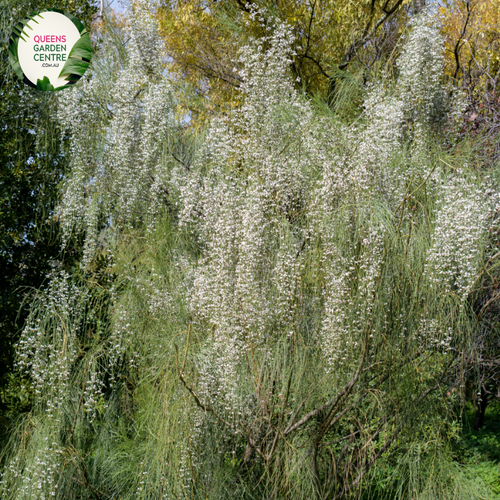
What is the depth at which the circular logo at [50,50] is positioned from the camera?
4309mm

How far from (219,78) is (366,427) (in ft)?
20.4

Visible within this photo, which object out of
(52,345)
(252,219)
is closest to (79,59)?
(52,345)

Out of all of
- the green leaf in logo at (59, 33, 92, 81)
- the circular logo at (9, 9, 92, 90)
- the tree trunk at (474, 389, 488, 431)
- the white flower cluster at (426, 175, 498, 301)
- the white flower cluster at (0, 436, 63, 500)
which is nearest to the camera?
the white flower cluster at (426, 175, 498, 301)

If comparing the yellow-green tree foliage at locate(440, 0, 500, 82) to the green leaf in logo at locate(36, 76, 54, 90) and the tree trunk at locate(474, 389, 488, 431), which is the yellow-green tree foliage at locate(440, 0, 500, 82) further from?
the green leaf in logo at locate(36, 76, 54, 90)

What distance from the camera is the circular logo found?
431cm

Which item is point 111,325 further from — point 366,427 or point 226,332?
point 366,427

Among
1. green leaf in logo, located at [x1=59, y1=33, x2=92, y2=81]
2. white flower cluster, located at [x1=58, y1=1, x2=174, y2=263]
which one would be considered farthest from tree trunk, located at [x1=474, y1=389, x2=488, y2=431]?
green leaf in logo, located at [x1=59, y1=33, x2=92, y2=81]

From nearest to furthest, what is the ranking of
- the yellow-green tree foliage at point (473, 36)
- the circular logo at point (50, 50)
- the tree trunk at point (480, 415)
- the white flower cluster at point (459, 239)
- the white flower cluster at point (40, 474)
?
the white flower cluster at point (459, 239), the white flower cluster at point (40, 474), the circular logo at point (50, 50), the tree trunk at point (480, 415), the yellow-green tree foliage at point (473, 36)

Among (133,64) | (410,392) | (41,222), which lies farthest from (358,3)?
(410,392)

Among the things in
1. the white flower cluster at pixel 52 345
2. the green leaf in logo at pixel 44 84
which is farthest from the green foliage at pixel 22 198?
the white flower cluster at pixel 52 345

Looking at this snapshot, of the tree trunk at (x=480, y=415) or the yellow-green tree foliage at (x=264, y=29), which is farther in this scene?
the yellow-green tree foliage at (x=264, y=29)

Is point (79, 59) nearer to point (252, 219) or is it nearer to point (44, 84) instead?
point (44, 84)

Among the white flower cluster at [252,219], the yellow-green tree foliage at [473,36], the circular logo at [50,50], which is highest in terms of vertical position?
the yellow-green tree foliage at [473,36]

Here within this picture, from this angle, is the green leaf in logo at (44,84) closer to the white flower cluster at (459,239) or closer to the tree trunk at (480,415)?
the white flower cluster at (459,239)
